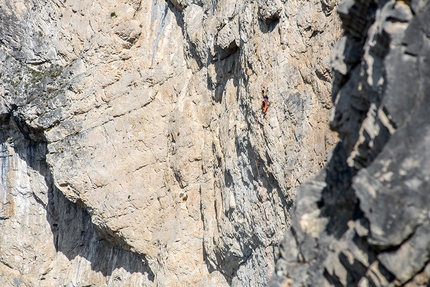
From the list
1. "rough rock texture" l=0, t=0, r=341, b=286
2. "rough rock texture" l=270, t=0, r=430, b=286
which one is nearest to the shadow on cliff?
"rough rock texture" l=0, t=0, r=341, b=286

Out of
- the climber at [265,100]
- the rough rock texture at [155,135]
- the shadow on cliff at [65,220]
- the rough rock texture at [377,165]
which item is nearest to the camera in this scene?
the rough rock texture at [377,165]

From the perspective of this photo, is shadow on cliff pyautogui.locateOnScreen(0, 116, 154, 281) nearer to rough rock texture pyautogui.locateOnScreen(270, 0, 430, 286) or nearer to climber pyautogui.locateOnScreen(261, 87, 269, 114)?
climber pyautogui.locateOnScreen(261, 87, 269, 114)

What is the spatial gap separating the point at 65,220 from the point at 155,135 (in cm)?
711

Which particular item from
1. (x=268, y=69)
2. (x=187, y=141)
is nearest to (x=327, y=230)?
(x=268, y=69)

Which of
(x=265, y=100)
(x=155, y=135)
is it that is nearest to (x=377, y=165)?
(x=265, y=100)

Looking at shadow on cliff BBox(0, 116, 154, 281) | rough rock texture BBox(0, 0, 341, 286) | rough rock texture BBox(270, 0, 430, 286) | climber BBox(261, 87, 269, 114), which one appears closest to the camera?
rough rock texture BBox(270, 0, 430, 286)

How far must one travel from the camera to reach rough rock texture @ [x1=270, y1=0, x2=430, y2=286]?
7.94m

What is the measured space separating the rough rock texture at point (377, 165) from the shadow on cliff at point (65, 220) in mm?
16793

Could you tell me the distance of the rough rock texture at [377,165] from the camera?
794 cm

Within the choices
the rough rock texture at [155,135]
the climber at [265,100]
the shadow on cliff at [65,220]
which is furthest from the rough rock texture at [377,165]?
the shadow on cliff at [65,220]

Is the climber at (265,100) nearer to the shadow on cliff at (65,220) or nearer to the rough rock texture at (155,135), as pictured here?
the rough rock texture at (155,135)

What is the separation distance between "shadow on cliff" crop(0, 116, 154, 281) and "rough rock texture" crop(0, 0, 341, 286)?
7cm

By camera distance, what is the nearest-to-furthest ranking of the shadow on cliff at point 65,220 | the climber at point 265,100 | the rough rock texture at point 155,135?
the rough rock texture at point 155,135
the climber at point 265,100
the shadow on cliff at point 65,220

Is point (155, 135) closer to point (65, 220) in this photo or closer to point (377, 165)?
point (65, 220)
